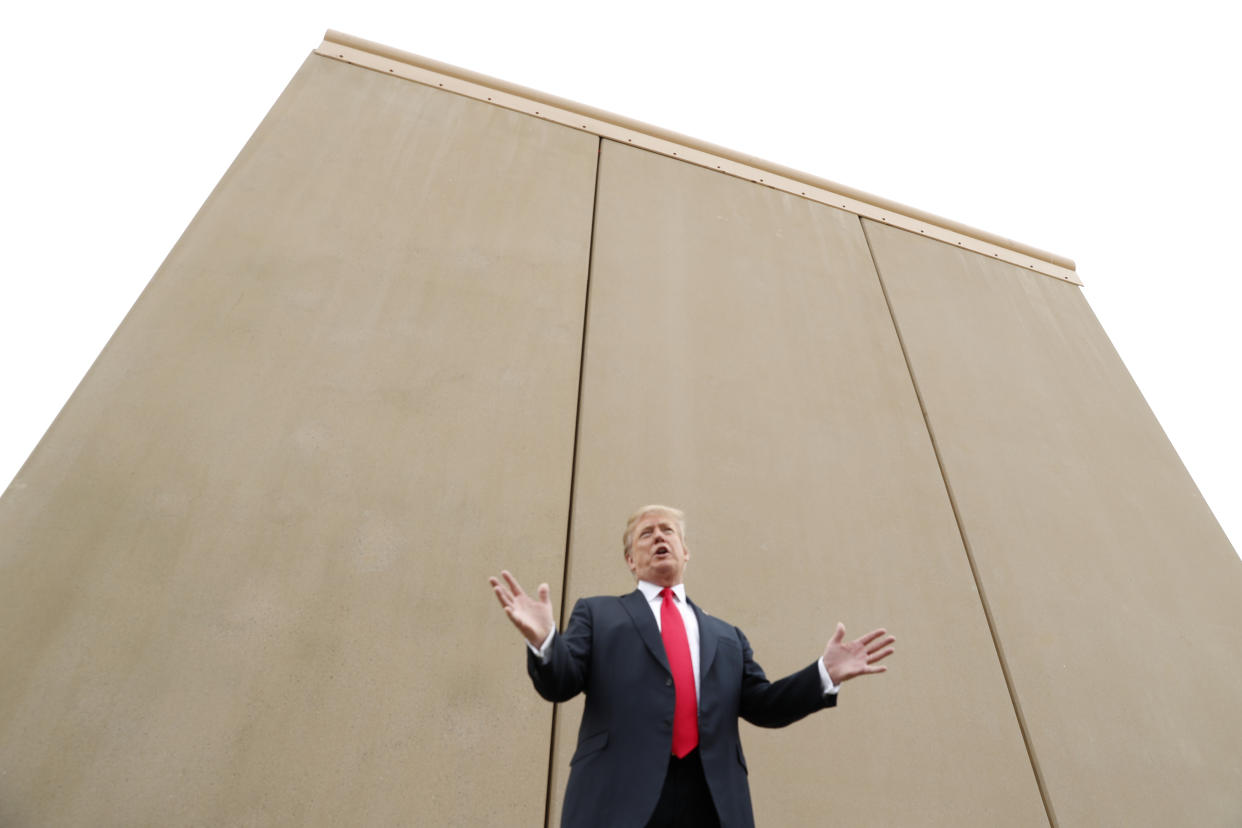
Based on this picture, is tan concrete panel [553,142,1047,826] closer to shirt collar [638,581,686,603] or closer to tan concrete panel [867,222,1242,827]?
tan concrete panel [867,222,1242,827]

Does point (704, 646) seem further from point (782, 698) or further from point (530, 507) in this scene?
point (530, 507)

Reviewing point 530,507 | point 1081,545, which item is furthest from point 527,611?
point 1081,545

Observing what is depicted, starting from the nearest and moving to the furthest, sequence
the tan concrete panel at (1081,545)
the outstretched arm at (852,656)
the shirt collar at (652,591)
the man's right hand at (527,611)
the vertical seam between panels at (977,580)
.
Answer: the man's right hand at (527,611), the outstretched arm at (852,656), the shirt collar at (652,591), the vertical seam between panels at (977,580), the tan concrete panel at (1081,545)

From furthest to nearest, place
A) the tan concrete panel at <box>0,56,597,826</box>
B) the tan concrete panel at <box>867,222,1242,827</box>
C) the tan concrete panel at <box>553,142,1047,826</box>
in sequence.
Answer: the tan concrete panel at <box>867,222,1242,827</box> → the tan concrete panel at <box>553,142,1047,826</box> → the tan concrete panel at <box>0,56,597,826</box>

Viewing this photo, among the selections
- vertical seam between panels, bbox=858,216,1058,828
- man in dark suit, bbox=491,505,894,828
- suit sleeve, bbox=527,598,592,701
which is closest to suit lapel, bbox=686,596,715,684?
man in dark suit, bbox=491,505,894,828

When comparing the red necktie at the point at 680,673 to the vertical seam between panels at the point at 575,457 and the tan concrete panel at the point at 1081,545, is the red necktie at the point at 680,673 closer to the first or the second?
the vertical seam between panels at the point at 575,457

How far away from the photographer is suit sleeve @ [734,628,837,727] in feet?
4.76

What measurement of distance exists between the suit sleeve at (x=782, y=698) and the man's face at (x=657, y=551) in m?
0.22

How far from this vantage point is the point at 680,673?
145 cm

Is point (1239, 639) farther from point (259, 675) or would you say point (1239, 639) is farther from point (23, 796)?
point (23, 796)

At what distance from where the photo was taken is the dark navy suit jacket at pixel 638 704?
131 cm

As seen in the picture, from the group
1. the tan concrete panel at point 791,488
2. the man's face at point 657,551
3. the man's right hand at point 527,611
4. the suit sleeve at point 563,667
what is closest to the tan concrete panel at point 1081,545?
the tan concrete panel at point 791,488

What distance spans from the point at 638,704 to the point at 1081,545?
101 inches

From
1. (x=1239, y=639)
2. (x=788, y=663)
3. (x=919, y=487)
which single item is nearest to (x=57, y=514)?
(x=788, y=663)
